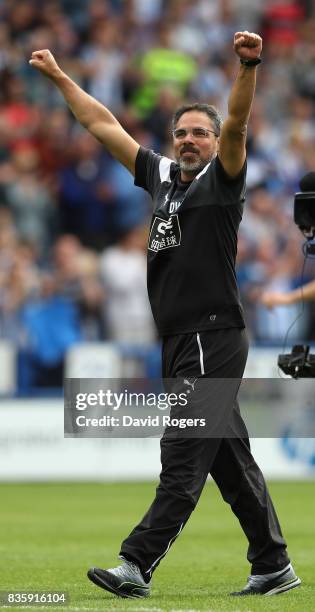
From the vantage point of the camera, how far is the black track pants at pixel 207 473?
6996 mm

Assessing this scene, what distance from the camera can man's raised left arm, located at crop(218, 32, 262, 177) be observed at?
660 cm

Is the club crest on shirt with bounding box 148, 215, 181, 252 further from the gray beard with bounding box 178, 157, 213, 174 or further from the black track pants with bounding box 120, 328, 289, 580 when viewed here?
the black track pants with bounding box 120, 328, 289, 580

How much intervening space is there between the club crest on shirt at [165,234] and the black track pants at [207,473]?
1.56 feet

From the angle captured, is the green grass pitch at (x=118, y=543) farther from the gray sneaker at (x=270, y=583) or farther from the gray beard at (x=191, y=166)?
the gray beard at (x=191, y=166)

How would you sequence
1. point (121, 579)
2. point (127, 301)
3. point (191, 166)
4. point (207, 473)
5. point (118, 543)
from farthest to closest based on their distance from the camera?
point (127, 301) → point (118, 543) → point (191, 166) → point (207, 473) → point (121, 579)

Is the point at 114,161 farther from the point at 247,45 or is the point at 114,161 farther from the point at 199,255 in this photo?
the point at 247,45

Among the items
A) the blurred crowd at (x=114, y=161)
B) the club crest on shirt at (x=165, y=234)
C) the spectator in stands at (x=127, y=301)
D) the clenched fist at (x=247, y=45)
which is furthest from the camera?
the spectator in stands at (x=127, y=301)

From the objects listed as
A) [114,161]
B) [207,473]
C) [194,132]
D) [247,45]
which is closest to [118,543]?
[207,473]

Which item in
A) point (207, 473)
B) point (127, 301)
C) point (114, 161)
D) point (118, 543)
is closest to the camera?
point (207, 473)

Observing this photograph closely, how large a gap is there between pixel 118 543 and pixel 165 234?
3.81 meters

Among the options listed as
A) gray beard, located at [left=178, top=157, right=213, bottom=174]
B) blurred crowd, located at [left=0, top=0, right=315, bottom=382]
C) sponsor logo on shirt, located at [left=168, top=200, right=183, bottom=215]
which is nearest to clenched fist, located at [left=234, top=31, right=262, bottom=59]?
gray beard, located at [left=178, top=157, right=213, bottom=174]

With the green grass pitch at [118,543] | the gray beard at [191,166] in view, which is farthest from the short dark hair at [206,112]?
the green grass pitch at [118,543]

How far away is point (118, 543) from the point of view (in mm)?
10383

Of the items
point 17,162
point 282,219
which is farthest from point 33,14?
point 282,219
